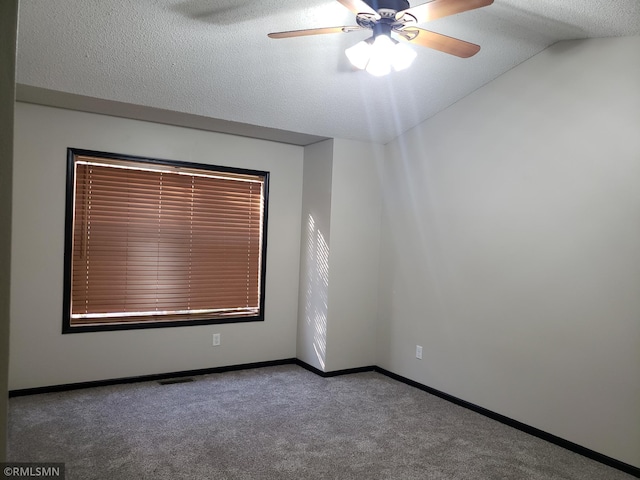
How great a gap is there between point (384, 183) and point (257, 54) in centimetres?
206

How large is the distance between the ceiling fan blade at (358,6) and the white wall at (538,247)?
179cm

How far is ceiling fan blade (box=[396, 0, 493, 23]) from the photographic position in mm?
2018

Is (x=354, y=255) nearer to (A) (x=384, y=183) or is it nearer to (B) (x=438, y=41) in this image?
(A) (x=384, y=183)

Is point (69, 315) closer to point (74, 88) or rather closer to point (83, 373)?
point (83, 373)

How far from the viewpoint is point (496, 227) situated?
12.1ft

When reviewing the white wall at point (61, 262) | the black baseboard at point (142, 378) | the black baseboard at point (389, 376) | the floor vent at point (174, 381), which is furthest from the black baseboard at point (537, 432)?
the floor vent at point (174, 381)

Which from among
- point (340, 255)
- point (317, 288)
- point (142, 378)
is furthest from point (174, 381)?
point (340, 255)

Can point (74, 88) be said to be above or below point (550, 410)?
above

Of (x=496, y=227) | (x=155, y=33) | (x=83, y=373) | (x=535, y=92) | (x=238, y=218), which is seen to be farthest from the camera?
(x=238, y=218)

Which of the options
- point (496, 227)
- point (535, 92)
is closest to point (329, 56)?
point (535, 92)

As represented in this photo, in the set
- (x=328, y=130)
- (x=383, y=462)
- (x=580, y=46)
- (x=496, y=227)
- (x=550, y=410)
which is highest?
(x=580, y=46)

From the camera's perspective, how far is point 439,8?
2.11 meters

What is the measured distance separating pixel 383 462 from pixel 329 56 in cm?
263

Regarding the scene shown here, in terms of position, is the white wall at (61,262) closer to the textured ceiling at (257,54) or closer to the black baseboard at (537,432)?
the textured ceiling at (257,54)
